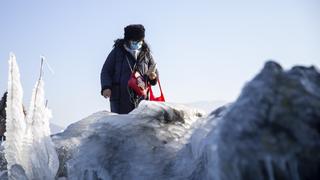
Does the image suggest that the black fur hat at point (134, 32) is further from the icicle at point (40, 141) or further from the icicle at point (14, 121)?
the icicle at point (14, 121)

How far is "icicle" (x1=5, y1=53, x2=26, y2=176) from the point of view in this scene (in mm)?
4012

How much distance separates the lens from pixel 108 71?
6055 mm

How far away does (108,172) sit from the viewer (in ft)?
11.0

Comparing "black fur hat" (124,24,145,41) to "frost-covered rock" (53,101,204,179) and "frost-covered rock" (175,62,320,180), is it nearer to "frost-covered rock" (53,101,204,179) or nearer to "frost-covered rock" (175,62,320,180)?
"frost-covered rock" (53,101,204,179)

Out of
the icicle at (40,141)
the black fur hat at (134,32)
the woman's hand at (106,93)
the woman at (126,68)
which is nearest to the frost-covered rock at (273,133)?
the icicle at (40,141)

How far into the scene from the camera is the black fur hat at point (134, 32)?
603cm

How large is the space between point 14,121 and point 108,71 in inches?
85.4

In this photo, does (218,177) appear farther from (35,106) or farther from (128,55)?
(128,55)

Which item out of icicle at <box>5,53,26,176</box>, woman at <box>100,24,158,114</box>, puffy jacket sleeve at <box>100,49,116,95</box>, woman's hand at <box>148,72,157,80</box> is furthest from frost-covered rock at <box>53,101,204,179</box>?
puffy jacket sleeve at <box>100,49,116,95</box>

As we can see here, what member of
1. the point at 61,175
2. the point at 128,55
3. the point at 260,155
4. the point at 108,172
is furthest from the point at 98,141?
the point at 128,55

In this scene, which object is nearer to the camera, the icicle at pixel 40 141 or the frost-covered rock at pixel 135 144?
the frost-covered rock at pixel 135 144

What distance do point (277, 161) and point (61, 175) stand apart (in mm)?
3160

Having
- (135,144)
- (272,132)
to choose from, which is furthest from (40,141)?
(272,132)

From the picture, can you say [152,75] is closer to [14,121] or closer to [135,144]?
[14,121]
